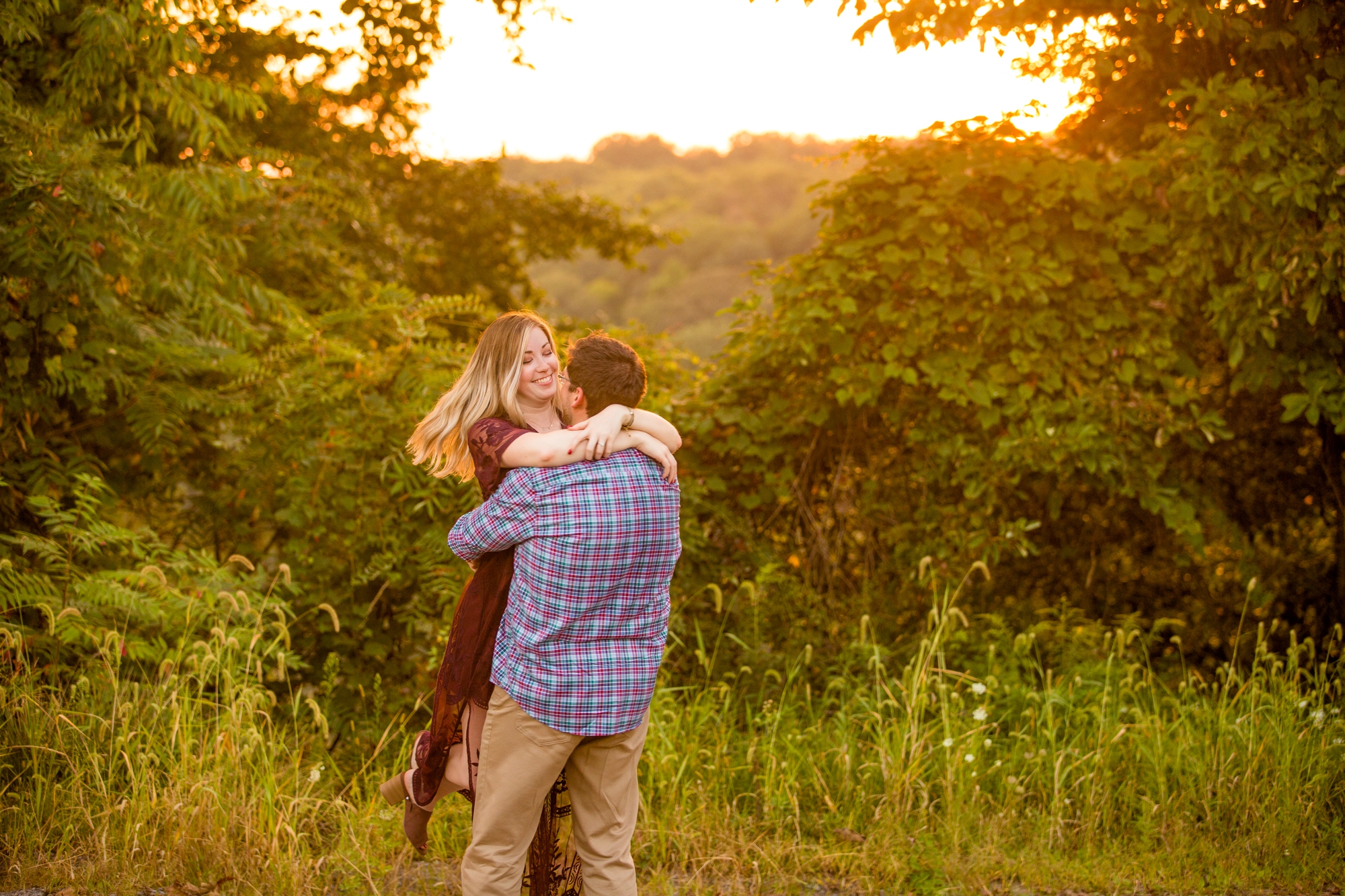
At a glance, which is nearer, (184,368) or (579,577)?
(579,577)

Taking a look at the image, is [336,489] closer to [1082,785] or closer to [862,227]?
[862,227]

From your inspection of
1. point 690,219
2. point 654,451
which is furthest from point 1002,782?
point 690,219

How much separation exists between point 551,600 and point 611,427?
1.63 ft

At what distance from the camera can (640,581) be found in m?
2.84

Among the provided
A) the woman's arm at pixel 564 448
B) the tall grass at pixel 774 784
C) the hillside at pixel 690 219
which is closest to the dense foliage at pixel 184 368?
the tall grass at pixel 774 784

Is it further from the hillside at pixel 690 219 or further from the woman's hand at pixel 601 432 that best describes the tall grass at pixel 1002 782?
the hillside at pixel 690 219

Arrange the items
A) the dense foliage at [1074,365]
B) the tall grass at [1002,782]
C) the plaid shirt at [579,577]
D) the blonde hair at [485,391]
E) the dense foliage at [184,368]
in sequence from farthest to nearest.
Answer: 1. the dense foliage at [1074,365]
2. the dense foliage at [184,368]
3. the tall grass at [1002,782]
4. the blonde hair at [485,391]
5. the plaid shirt at [579,577]

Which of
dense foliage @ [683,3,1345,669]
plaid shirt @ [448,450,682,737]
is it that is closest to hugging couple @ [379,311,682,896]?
plaid shirt @ [448,450,682,737]

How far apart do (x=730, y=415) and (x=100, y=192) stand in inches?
127

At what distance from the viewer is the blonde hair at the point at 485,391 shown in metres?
3.01

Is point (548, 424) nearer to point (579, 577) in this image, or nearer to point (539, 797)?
point (579, 577)

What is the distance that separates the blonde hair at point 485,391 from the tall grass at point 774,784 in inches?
61.3

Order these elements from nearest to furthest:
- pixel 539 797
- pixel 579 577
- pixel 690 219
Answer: pixel 579 577, pixel 539 797, pixel 690 219

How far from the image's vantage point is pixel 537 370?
10.0 ft
